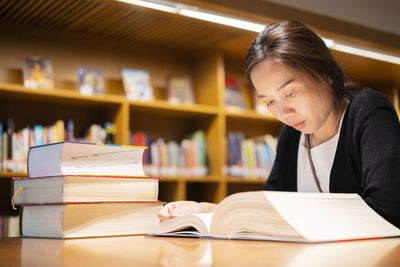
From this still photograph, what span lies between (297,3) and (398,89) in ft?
7.83

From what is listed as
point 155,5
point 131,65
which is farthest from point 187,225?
point 131,65

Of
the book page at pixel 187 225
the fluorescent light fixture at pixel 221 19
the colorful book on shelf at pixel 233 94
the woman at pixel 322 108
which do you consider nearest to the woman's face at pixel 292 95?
the woman at pixel 322 108

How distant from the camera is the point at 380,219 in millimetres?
936

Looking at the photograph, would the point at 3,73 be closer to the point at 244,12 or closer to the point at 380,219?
the point at 244,12

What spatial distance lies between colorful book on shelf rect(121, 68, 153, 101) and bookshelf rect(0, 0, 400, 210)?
3.9 inches

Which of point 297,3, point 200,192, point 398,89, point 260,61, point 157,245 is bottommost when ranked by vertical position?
point 200,192

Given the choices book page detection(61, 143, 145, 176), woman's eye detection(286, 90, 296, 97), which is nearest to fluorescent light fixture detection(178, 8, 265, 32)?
woman's eye detection(286, 90, 296, 97)

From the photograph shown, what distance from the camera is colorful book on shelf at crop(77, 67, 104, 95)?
322cm

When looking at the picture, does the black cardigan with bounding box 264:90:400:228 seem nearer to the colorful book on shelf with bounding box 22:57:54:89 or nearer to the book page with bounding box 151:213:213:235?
the book page with bounding box 151:213:213:235

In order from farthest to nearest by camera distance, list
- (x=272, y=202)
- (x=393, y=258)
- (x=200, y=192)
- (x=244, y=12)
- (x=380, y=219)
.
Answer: (x=200, y=192) → (x=244, y=12) → (x=380, y=219) → (x=272, y=202) → (x=393, y=258)

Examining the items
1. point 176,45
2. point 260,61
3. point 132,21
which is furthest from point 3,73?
point 260,61

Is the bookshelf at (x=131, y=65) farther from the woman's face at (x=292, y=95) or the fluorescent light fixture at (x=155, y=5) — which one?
the woman's face at (x=292, y=95)

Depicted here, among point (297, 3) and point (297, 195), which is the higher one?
point (297, 3)

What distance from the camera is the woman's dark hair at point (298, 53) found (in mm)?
1271
